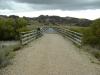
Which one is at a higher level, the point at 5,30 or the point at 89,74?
the point at 89,74

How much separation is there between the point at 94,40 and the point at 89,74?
26562mm

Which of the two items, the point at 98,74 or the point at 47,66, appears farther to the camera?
the point at 47,66

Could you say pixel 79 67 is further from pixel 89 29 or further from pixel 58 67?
pixel 89 29

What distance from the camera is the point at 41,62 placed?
14273 mm

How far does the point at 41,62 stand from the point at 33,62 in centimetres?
40

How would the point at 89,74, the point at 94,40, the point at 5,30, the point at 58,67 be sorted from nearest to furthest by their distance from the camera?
the point at 89,74 < the point at 58,67 < the point at 94,40 < the point at 5,30

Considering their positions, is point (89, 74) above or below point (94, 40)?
above

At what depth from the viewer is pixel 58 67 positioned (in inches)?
506

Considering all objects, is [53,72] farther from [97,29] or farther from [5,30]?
[5,30]

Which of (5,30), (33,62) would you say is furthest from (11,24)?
(33,62)

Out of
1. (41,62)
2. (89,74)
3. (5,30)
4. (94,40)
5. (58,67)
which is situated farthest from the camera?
(5,30)

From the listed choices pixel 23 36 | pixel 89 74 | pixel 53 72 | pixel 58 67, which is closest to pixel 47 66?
pixel 58 67

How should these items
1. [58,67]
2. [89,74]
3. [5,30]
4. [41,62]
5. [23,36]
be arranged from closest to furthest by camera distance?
[89,74] < [58,67] < [41,62] < [23,36] < [5,30]

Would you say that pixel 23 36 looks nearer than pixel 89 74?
No
